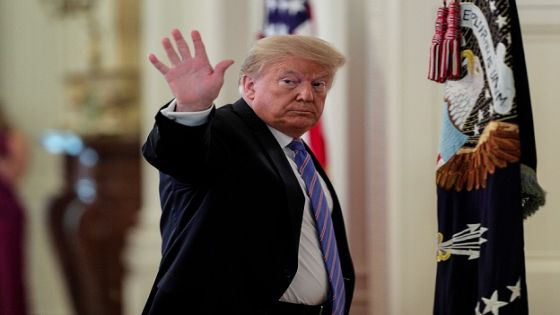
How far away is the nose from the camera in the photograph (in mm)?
2629

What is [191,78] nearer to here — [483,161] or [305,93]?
[305,93]

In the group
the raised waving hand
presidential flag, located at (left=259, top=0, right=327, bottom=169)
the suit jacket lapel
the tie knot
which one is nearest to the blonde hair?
the suit jacket lapel

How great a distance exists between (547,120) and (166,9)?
7.95 ft

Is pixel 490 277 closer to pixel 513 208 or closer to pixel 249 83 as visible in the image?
pixel 513 208

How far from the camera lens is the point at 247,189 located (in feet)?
8.21

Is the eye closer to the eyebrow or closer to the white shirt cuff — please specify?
the eyebrow

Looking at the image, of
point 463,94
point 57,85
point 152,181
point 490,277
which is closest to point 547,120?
point 463,94

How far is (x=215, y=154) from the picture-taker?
96.7 inches

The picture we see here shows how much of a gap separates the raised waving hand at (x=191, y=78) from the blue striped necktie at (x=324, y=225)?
1.69 feet

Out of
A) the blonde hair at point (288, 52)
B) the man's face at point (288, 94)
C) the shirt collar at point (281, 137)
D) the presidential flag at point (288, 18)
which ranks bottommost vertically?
the shirt collar at point (281, 137)

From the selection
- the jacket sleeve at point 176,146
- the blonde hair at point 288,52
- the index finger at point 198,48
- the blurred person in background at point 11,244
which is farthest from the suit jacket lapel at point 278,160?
the blurred person in background at point 11,244

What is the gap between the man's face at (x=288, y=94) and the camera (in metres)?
2.64

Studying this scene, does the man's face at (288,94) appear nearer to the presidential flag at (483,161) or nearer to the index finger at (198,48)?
the index finger at (198,48)

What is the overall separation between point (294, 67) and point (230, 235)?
0.52 metres
